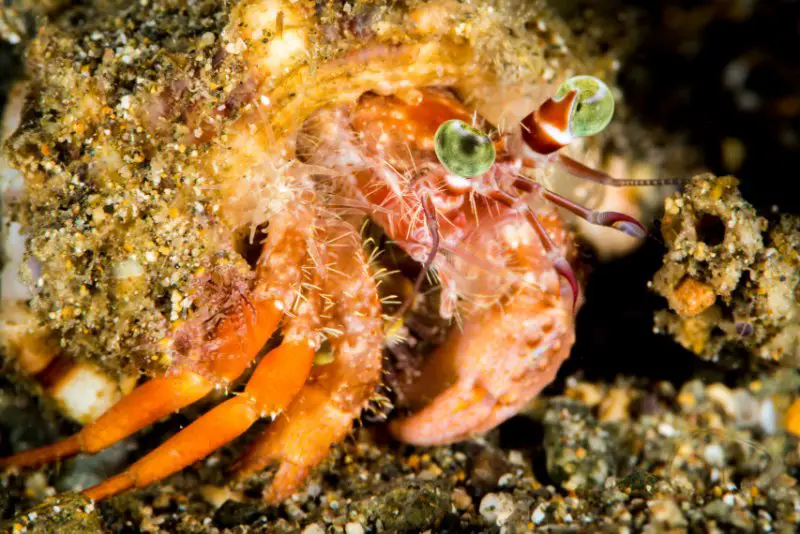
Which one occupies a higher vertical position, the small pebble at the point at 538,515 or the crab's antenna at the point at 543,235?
the crab's antenna at the point at 543,235

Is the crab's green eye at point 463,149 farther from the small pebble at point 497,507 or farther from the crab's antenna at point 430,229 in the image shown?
the small pebble at point 497,507

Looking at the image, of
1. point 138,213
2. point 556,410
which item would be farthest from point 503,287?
point 138,213

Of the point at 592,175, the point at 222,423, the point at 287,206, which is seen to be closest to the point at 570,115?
the point at 592,175

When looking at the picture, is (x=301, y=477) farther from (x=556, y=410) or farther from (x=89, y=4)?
(x=89, y=4)

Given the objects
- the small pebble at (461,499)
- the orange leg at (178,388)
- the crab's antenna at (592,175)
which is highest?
the crab's antenna at (592,175)

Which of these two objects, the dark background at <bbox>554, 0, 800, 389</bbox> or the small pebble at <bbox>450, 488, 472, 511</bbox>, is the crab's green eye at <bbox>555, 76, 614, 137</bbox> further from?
the small pebble at <bbox>450, 488, 472, 511</bbox>

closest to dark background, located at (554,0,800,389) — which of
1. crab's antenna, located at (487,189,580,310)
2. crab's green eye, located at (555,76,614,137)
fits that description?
crab's antenna, located at (487,189,580,310)

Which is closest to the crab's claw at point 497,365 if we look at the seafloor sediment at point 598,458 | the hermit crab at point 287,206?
the hermit crab at point 287,206
